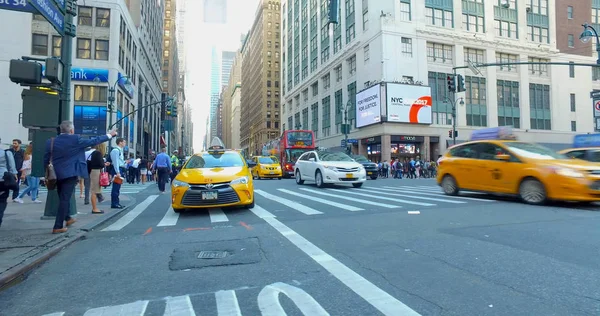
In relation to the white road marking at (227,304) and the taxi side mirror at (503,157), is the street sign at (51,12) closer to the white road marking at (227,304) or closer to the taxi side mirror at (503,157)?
the white road marking at (227,304)

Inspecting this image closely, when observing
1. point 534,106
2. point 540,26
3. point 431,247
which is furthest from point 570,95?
point 431,247

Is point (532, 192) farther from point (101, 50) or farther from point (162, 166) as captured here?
point (101, 50)

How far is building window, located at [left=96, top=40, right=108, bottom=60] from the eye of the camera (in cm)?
3681

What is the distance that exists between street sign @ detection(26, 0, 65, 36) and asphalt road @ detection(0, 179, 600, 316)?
13.5 ft

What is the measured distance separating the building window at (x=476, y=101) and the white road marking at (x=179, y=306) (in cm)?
4188

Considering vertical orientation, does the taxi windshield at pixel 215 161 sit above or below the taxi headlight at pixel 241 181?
above

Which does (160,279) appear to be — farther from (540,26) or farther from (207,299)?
(540,26)

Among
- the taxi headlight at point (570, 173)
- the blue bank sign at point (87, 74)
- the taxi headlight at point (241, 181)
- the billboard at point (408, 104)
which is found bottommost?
the taxi headlight at point (241, 181)

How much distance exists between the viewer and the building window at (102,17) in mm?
37031

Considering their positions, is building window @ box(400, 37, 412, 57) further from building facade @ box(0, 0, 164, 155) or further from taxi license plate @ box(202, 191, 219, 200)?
taxi license plate @ box(202, 191, 219, 200)

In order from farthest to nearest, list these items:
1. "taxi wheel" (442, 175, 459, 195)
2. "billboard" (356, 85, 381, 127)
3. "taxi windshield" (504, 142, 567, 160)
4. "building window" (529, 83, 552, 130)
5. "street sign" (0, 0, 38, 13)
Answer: "building window" (529, 83, 552, 130)
"billboard" (356, 85, 381, 127)
"taxi wheel" (442, 175, 459, 195)
"taxi windshield" (504, 142, 567, 160)
"street sign" (0, 0, 38, 13)

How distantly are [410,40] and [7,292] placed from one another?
39.8m

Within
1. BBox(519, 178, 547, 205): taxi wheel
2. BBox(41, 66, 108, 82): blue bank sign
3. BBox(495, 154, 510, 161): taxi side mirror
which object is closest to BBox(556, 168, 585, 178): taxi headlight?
BBox(519, 178, 547, 205): taxi wheel

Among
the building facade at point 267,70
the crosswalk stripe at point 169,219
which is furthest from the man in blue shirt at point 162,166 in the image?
the building facade at point 267,70
